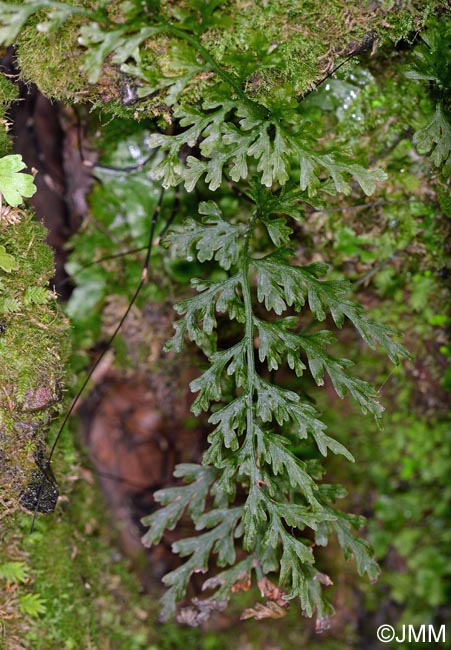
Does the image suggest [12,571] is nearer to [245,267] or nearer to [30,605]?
[30,605]

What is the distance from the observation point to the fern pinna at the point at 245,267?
2098 mm

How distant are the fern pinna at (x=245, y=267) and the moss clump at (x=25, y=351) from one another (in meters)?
0.64

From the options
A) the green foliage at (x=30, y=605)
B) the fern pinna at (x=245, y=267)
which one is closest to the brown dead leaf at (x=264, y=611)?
the fern pinna at (x=245, y=267)

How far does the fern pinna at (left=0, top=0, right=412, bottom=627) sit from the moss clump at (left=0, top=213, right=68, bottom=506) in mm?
637

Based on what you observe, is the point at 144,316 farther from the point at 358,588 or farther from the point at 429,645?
the point at 429,645

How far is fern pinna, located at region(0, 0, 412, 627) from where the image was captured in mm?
2098

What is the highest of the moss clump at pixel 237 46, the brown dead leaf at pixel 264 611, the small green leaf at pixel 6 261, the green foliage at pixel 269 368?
the moss clump at pixel 237 46

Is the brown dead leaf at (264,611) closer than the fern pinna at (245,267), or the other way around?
the fern pinna at (245,267)

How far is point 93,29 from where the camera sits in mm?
1954

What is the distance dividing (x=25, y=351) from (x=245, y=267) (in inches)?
43.1

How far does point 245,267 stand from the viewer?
2.51 meters

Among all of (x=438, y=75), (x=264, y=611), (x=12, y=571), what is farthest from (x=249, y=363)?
(x=12, y=571)

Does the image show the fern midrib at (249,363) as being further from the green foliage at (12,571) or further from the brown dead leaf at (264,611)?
the green foliage at (12,571)

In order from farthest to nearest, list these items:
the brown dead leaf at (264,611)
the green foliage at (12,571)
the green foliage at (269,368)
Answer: the green foliage at (12,571)
the brown dead leaf at (264,611)
the green foliage at (269,368)
